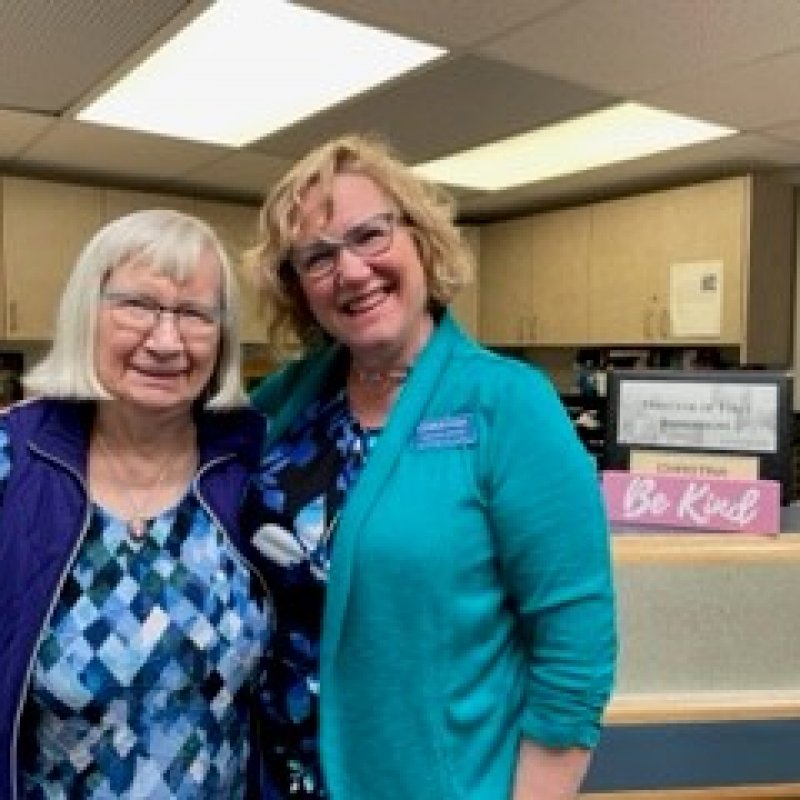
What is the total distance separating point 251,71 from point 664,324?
2.42 meters

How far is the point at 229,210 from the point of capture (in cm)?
513

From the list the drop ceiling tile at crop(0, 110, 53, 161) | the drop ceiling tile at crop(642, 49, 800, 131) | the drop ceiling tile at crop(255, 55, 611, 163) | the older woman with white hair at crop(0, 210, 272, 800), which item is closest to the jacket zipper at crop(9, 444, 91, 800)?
the older woman with white hair at crop(0, 210, 272, 800)

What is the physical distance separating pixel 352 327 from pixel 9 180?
13.0ft

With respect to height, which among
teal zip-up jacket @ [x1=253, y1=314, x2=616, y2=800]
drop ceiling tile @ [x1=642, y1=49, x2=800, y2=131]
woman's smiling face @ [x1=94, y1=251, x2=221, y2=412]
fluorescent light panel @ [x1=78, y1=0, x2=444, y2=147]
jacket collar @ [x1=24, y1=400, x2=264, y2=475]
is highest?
fluorescent light panel @ [x1=78, y1=0, x2=444, y2=147]

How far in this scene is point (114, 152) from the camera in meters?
4.13

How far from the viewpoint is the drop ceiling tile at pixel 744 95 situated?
2930mm

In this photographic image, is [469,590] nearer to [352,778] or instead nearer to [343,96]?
[352,778]

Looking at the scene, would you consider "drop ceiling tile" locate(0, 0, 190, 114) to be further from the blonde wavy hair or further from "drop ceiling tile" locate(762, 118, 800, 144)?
"drop ceiling tile" locate(762, 118, 800, 144)

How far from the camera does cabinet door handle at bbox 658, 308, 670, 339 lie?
4559mm

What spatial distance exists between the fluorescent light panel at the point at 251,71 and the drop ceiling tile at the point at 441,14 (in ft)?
0.22

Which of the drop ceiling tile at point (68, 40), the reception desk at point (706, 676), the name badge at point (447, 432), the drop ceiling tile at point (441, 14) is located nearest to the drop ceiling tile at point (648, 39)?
the drop ceiling tile at point (441, 14)

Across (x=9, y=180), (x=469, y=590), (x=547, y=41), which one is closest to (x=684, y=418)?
(x=469, y=590)

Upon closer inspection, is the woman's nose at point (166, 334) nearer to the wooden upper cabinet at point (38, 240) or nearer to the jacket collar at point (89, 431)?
the jacket collar at point (89, 431)

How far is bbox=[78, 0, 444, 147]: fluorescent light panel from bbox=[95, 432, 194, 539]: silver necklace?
162cm
